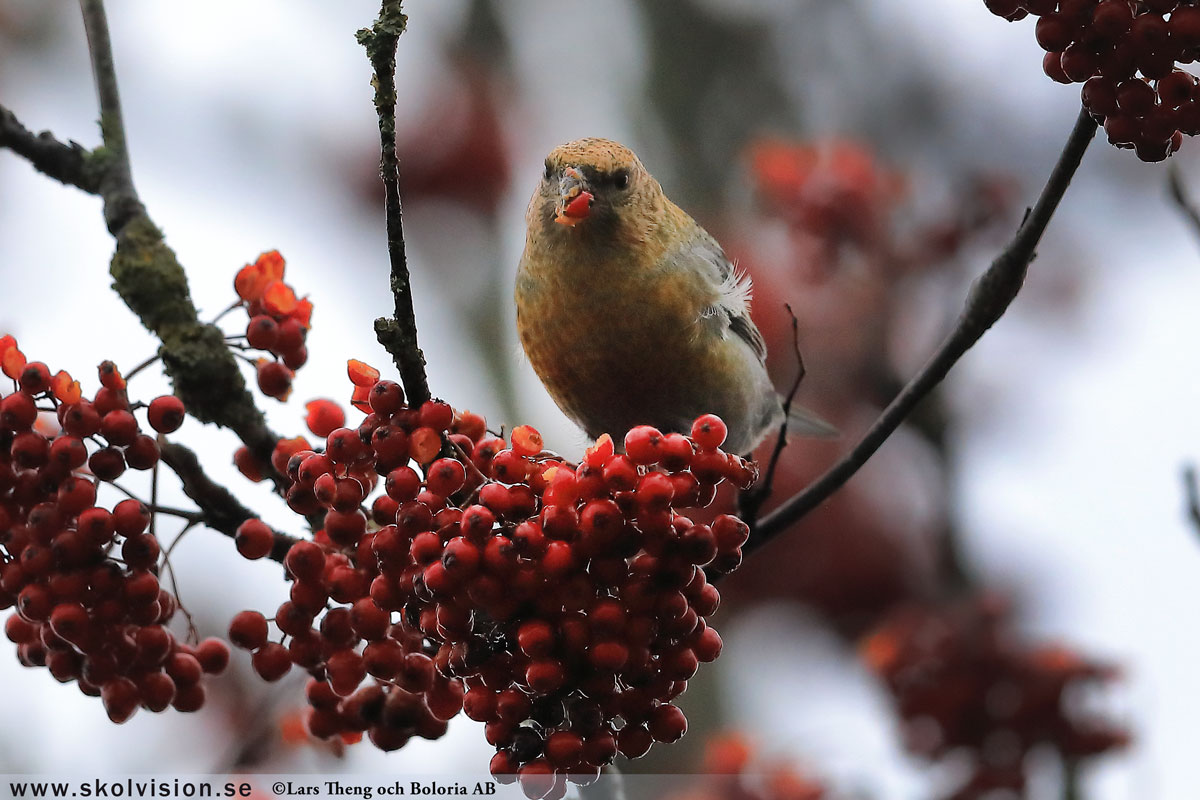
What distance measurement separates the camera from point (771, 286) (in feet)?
16.4

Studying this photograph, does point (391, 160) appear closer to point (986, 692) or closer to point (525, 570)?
point (525, 570)

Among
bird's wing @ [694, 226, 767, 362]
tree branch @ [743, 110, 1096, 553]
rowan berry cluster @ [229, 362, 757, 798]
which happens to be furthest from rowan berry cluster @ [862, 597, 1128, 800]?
rowan berry cluster @ [229, 362, 757, 798]

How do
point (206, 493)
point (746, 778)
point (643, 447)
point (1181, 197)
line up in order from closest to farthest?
1. point (643, 447)
2. point (206, 493)
3. point (1181, 197)
4. point (746, 778)

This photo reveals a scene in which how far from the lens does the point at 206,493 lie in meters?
1.79

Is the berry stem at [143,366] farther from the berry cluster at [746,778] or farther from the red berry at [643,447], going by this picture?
the berry cluster at [746,778]

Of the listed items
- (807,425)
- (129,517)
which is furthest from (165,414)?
(807,425)

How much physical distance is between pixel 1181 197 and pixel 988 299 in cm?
56

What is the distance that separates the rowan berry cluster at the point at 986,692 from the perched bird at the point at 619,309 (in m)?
1.00

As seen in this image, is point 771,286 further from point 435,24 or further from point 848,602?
point 435,24

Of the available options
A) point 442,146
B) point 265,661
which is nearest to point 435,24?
point 442,146

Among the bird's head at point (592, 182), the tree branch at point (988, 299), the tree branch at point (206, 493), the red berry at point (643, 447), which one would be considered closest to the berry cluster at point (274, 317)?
the tree branch at point (206, 493)

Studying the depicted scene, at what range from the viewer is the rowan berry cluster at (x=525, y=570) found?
1.51 m

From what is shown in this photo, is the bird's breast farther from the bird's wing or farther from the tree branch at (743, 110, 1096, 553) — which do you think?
the tree branch at (743, 110, 1096, 553)

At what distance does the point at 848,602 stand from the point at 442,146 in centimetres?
293
